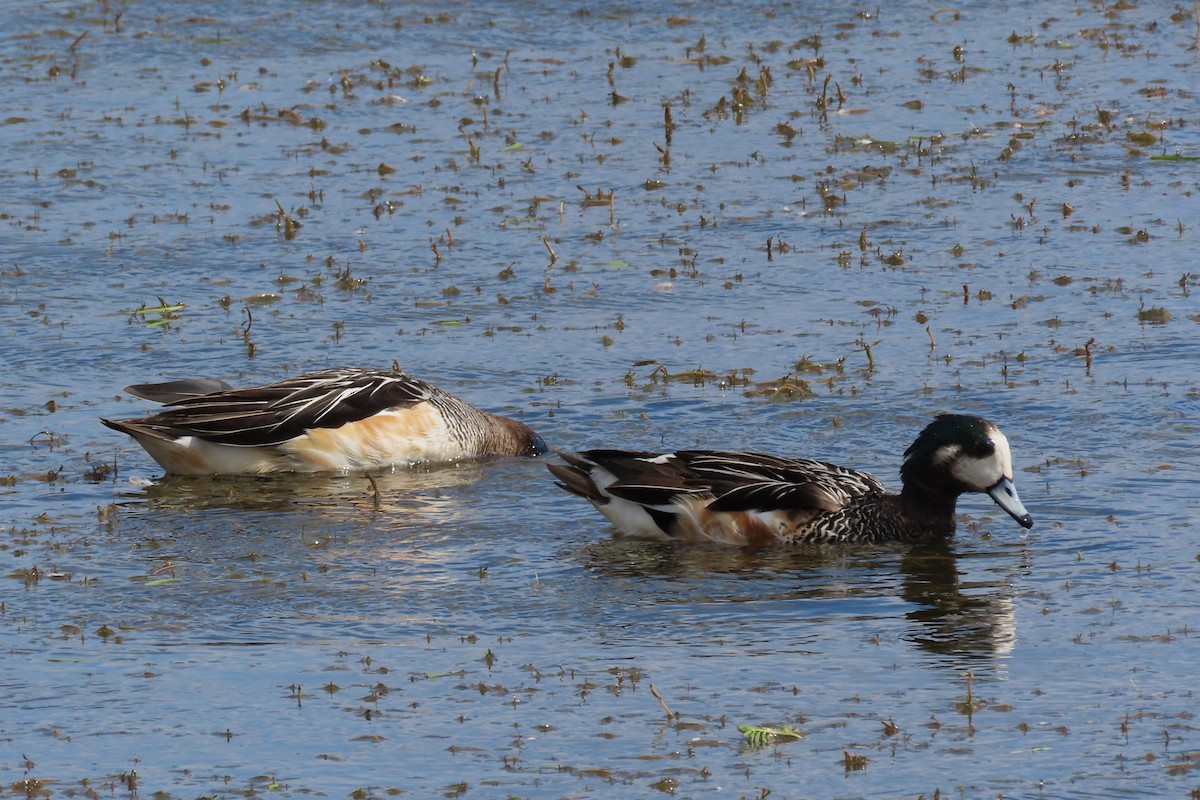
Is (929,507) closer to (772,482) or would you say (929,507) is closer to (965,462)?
(965,462)

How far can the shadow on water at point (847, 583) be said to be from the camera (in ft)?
31.5

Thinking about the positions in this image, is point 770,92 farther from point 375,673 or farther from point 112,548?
point 375,673

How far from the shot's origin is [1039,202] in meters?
17.5

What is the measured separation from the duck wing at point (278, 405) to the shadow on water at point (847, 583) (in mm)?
2386

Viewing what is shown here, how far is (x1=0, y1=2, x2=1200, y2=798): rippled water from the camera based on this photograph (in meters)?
8.29

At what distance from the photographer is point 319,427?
1285cm

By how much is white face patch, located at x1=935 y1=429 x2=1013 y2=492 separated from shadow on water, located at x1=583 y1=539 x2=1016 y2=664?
371 mm

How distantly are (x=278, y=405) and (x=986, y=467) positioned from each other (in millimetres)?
4389

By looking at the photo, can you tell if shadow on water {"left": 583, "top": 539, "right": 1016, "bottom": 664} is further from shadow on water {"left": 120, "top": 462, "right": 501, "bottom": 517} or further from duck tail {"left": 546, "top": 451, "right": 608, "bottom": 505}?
shadow on water {"left": 120, "top": 462, "right": 501, "bottom": 517}

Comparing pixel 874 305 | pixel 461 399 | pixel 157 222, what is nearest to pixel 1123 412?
pixel 874 305

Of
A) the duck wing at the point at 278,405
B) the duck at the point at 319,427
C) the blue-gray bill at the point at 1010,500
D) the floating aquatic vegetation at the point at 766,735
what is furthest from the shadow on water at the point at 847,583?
the duck wing at the point at 278,405

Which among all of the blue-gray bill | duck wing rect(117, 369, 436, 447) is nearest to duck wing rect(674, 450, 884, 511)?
the blue-gray bill

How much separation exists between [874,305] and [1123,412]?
2858 millimetres

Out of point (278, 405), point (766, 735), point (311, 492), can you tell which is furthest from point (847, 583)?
point (278, 405)
